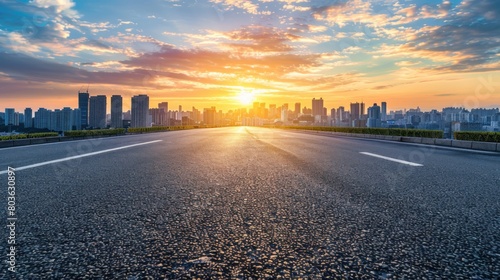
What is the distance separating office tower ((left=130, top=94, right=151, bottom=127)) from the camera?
4472 inches

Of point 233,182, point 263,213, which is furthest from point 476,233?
point 233,182

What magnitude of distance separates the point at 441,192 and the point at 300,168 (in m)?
2.83

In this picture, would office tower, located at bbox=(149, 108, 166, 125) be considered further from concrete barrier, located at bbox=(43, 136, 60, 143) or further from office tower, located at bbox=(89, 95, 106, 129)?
concrete barrier, located at bbox=(43, 136, 60, 143)

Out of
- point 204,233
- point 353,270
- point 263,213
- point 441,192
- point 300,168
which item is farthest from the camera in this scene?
point 300,168

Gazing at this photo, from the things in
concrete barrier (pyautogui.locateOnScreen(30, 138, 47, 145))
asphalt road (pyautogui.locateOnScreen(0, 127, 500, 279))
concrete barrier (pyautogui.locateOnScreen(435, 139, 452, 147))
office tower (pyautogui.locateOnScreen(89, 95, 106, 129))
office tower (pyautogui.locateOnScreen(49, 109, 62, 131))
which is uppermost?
office tower (pyautogui.locateOnScreen(89, 95, 106, 129))

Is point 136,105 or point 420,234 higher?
point 136,105

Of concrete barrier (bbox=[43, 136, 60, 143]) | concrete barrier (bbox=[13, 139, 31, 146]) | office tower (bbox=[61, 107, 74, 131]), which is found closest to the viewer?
concrete barrier (bbox=[13, 139, 31, 146])

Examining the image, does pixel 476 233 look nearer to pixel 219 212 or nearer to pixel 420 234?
pixel 420 234

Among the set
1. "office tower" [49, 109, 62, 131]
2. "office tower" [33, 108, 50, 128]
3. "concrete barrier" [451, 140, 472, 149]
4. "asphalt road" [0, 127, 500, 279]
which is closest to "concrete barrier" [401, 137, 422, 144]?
"concrete barrier" [451, 140, 472, 149]

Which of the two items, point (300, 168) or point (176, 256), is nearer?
point (176, 256)

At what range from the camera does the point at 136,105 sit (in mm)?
118500

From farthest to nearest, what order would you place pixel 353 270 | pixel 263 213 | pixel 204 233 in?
pixel 263 213
pixel 204 233
pixel 353 270

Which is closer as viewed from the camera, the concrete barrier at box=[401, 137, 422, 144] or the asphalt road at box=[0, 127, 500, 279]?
the asphalt road at box=[0, 127, 500, 279]

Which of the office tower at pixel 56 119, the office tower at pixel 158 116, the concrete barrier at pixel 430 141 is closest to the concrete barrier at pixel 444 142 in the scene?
the concrete barrier at pixel 430 141
